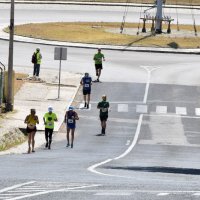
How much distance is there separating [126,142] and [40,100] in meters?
10.5

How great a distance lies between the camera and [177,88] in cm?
5441

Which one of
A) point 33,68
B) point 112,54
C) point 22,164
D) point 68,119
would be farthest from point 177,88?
point 22,164

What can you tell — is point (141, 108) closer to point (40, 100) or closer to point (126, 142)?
point (40, 100)

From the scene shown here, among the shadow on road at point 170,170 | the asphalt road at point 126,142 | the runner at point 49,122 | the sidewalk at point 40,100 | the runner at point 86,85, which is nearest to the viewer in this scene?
the asphalt road at point 126,142

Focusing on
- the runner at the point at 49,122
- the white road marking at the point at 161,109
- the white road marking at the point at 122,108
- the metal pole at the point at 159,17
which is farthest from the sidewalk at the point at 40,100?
the metal pole at the point at 159,17

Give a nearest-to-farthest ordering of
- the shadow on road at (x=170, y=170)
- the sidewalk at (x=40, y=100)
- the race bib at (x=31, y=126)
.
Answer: the shadow on road at (x=170, y=170)
the race bib at (x=31, y=126)
the sidewalk at (x=40, y=100)

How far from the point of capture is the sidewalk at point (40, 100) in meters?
40.2

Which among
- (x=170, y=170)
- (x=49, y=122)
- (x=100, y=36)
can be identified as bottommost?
(x=170, y=170)

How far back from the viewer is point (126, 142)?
38969 mm

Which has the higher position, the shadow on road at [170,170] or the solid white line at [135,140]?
the solid white line at [135,140]

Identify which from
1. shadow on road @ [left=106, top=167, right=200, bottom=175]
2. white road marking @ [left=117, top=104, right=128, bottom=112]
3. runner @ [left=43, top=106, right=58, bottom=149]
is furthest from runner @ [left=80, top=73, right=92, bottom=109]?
shadow on road @ [left=106, top=167, right=200, bottom=175]

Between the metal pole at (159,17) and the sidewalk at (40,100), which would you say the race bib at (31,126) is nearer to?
the sidewalk at (40,100)

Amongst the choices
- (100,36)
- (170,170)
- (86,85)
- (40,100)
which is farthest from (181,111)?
(100,36)

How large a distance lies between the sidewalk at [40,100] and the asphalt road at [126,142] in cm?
81
